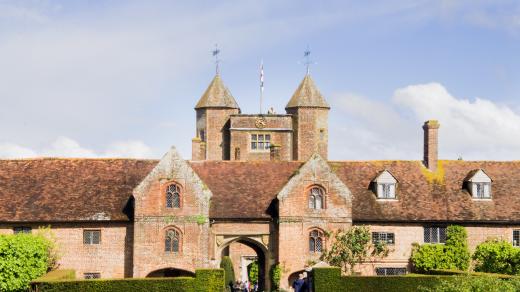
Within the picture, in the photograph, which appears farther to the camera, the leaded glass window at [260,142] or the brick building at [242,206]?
the leaded glass window at [260,142]

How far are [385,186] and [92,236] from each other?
1883 cm

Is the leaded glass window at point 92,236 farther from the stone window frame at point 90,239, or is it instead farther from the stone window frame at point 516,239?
the stone window frame at point 516,239

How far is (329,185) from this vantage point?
62.0 meters

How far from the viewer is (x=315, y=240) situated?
6212 centimetres

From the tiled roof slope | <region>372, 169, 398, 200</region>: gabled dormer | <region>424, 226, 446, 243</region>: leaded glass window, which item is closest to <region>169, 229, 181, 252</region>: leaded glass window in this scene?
the tiled roof slope

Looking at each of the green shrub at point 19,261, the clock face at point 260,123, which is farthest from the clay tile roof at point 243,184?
the clock face at point 260,123

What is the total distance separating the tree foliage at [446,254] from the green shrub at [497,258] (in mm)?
809

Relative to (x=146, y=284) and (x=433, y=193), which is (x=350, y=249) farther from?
(x=146, y=284)

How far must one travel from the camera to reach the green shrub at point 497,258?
59.8 meters

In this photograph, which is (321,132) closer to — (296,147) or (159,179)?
(296,147)

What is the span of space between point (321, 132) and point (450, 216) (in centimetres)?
3150

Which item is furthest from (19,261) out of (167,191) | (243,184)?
(243,184)

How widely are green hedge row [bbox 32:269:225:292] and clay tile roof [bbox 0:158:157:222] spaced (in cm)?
1063

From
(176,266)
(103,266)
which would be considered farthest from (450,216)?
(103,266)
